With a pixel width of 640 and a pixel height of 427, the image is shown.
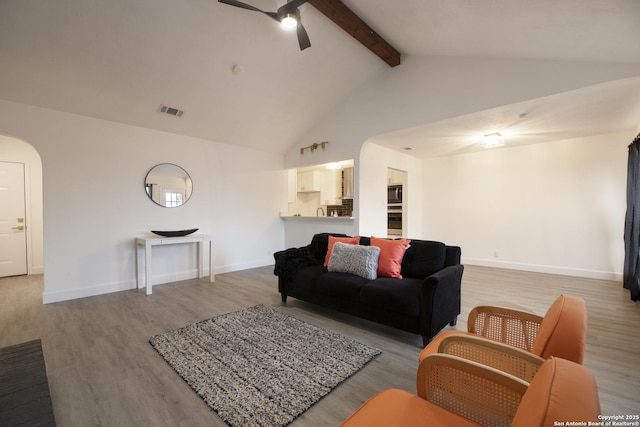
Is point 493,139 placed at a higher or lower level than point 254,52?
lower

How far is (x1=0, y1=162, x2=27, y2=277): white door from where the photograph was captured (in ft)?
16.2

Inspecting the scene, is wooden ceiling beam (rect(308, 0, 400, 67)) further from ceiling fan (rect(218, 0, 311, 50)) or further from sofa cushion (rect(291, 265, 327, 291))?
sofa cushion (rect(291, 265, 327, 291))

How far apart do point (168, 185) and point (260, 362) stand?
365cm

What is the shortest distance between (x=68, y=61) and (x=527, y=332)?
5.06 m

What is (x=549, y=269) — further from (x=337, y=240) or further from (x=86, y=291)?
(x=86, y=291)

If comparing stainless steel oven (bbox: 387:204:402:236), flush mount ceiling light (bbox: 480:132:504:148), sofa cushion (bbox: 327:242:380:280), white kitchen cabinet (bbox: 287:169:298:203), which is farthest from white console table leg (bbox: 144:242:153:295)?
flush mount ceiling light (bbox: 480:132:504:148)

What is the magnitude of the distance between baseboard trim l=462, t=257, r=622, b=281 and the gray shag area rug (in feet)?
15.2

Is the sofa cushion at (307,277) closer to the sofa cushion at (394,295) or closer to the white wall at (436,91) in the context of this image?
the sofa cushion at (394,295)

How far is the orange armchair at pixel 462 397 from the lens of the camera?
2.34 ft

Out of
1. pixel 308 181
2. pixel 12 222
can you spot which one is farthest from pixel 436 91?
pixel 12 222

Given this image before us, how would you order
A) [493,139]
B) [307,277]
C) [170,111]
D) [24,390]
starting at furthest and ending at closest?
[493,139]
[170,111]
[307,277]
[24,390]

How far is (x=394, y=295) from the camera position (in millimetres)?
2492

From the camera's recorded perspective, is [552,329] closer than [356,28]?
Yes

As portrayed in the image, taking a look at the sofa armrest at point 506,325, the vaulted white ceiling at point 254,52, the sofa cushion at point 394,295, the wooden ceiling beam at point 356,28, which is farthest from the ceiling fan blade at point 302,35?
the sofa armrest at point 506,325
